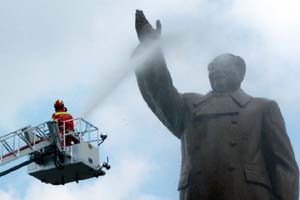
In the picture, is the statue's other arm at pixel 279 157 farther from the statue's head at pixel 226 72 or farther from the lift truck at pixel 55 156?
the lift truck at pixel 55 156

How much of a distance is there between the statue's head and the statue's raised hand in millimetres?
1058

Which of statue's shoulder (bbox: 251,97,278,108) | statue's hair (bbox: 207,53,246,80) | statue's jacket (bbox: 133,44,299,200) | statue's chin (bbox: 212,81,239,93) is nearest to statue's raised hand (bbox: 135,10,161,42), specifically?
statue's jacket (bbox: 133,44,299,200)

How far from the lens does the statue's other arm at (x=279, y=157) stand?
1220 cm

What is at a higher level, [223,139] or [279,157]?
[223,139]

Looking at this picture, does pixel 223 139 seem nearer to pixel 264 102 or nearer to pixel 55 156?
pixel 264 102

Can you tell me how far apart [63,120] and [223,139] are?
21.8 meters

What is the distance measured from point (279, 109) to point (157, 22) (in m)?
2.21

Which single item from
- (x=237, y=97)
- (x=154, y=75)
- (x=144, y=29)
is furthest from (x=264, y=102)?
(x=144, y=29)

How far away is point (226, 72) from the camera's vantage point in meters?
13.0

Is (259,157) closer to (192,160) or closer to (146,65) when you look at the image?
(192,160)

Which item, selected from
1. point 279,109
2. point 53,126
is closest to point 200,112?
point 279,109

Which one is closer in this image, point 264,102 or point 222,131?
point 222,131

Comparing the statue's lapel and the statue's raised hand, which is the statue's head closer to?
the statue's lapel

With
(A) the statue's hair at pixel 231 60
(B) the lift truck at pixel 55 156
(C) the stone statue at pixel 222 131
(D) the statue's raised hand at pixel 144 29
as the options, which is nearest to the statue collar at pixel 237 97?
(C) the stone statue at pixel 222 131
